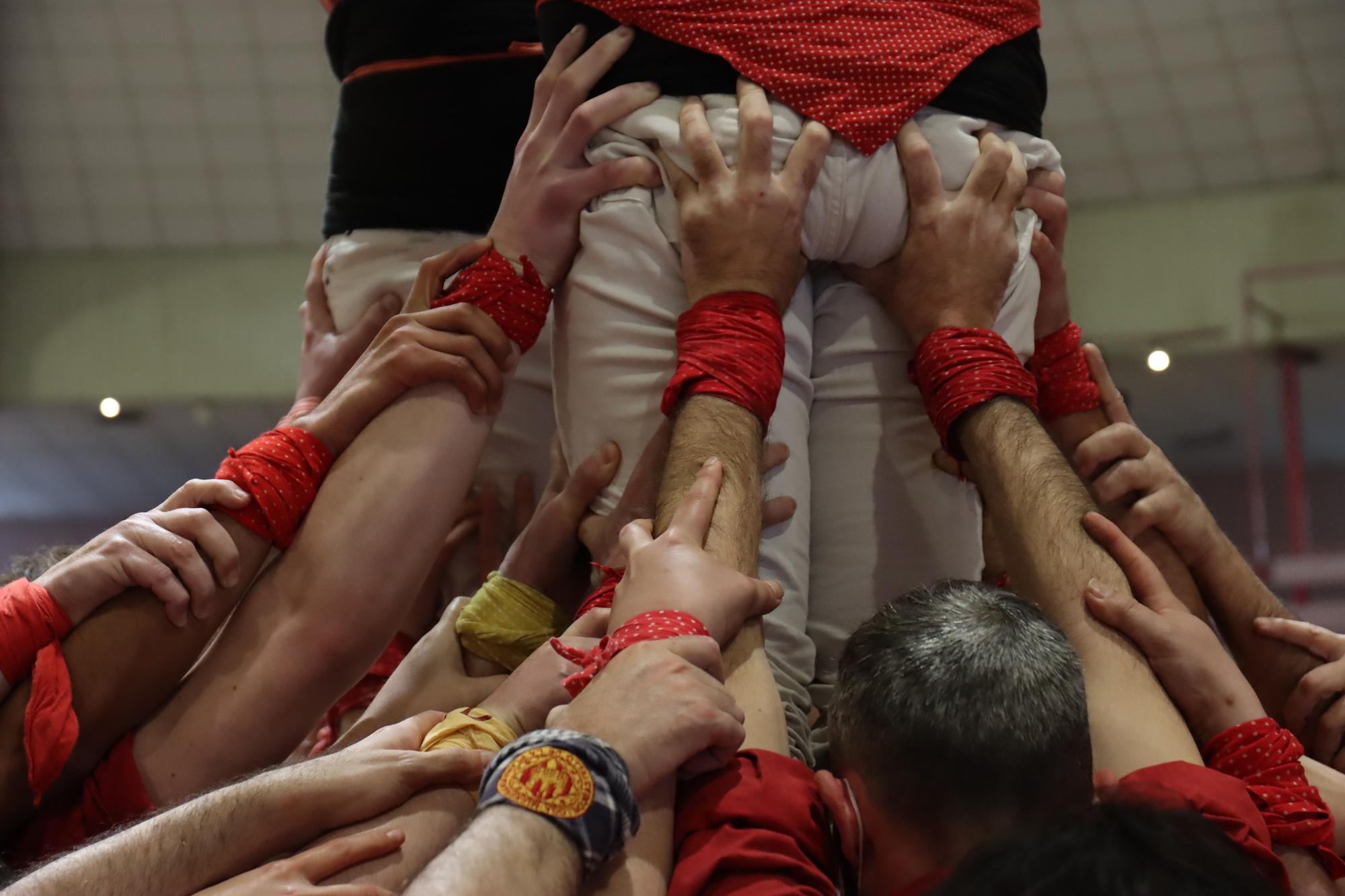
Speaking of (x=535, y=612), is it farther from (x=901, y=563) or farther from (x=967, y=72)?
(x=967, y=72)

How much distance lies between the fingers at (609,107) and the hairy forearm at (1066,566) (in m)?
0.58

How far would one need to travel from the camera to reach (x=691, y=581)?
1.42 meters

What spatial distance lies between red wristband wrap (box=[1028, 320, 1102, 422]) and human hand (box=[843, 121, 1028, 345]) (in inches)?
12.4

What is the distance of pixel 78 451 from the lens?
888cm

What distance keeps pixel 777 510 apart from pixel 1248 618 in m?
0.71

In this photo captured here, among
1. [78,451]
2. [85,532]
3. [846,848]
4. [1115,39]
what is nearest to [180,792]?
[846,848]

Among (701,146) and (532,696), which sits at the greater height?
(701,146)

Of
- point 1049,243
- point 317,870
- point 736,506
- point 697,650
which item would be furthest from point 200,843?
point 1049,243

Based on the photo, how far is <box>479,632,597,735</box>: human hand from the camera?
5.28ft

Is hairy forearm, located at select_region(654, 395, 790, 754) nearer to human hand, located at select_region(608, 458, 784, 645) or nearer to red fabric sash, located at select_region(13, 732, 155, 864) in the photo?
human hand, located at select_region(608, 458, 784, 645)

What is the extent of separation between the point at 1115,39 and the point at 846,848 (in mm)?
6255

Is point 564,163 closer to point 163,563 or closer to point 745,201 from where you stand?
point 745,201

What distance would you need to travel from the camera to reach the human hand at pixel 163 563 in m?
1.62

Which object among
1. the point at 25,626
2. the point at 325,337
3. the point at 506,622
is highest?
the point at 325,337
